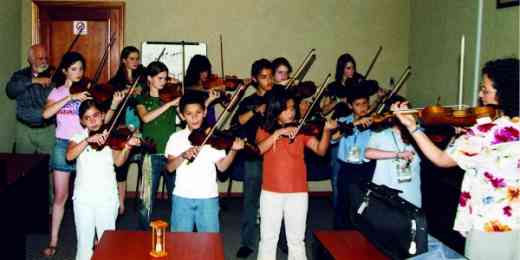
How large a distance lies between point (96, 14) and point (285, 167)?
11.3 feet

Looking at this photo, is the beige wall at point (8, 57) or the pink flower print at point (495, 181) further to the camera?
the beige wall at point (8, 57)

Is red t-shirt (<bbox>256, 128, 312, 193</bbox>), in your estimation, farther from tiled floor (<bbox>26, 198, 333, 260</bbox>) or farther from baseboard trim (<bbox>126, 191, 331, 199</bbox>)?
baseboard trim (<bbox>126, 191, 331, 199</bbox>)

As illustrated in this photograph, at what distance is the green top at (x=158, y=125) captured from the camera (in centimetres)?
445

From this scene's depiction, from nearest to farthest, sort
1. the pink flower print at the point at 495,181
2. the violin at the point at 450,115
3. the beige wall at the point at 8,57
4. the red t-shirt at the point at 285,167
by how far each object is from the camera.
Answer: the pink flower print at the point at 495,181, the violin at the point at 450,115, the red t-shirt at the point at 285,167, the beige wall at the point at 8,57

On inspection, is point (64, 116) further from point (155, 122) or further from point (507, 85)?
point (507, 85)

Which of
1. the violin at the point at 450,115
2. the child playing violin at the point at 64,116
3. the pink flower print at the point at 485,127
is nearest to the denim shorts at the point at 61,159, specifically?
the child playing violin at the point at 64,116

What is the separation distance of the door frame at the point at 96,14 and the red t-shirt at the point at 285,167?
301cm

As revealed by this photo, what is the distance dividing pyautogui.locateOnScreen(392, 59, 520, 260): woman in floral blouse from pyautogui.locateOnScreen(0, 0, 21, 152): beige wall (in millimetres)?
4497

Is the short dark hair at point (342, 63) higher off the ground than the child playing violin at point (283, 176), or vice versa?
the short dark hair at point (342, 63)

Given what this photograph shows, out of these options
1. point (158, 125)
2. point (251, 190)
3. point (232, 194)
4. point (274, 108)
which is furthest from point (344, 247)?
point (232, 194)

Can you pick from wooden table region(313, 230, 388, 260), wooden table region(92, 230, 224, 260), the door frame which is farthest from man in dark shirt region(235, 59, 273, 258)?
the door frame

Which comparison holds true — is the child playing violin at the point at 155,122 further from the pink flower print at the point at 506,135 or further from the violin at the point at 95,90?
the pink flower print at the point at 506,135

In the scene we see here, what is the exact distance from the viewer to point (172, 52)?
6523 millimetres

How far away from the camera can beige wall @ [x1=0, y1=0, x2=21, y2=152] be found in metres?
5.79
